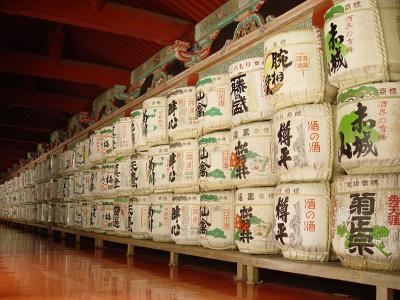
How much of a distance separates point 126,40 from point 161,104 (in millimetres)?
3475

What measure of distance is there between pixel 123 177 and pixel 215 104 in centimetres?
257

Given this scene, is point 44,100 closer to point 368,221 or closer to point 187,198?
point 187,198

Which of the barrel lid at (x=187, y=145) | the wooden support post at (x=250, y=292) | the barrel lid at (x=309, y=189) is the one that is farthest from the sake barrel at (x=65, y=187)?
the barrel lid at (x=309, y=189)

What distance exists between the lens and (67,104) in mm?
13812

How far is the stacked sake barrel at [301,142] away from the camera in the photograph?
11.2 feet

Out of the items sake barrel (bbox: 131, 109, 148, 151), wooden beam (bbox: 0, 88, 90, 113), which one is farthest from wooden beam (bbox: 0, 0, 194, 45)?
wooden beam (bbox: 0, 88, 90, 113)

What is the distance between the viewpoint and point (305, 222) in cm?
341

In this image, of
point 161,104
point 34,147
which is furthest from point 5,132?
point 161,104

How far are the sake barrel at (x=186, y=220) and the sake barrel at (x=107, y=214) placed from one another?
7.57 ft

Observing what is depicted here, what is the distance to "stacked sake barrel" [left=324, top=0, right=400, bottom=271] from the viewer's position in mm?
2867

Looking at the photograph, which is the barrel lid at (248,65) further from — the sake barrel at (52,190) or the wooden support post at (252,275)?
the sake barrel at (52,190)

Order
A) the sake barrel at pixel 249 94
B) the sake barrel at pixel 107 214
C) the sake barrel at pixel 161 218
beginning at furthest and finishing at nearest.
Answer: the sake barrel at pixel 107 214 < the sake barrel at pixel 161 218 < the sake barrel at pixel 249 94

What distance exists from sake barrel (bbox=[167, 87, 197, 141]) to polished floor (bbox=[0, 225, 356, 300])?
→ 1.44 meters

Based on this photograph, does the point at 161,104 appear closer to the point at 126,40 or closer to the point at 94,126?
the point at 126,40
